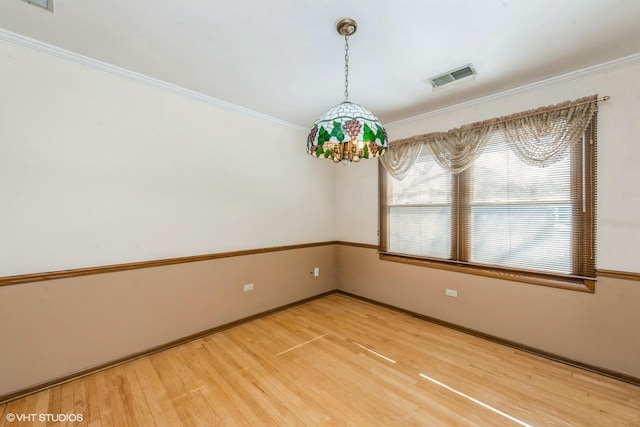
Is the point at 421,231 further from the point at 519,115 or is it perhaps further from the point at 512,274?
the point at 519,115

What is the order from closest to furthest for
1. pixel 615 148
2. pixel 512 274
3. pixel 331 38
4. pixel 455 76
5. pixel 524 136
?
pixel 331 38, pixel 615 148, pixel 455 76, pixel 524 136, pixel 512 274

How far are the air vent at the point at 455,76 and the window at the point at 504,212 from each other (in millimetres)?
683

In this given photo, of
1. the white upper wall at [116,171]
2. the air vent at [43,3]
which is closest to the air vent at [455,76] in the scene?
the white upper wall at [116,171]

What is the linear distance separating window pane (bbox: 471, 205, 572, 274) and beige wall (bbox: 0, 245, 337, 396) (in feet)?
8.66

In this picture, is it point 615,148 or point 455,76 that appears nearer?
point 615,148

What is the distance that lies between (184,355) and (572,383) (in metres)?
3.44

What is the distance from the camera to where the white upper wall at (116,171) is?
197cm

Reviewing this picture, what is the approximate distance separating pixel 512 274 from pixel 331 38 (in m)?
2.88

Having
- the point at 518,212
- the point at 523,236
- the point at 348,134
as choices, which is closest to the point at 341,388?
the point at 348,134

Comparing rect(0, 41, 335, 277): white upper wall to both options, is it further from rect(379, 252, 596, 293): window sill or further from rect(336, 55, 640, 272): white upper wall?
rect(336, 55, 640, 272): white upper wall

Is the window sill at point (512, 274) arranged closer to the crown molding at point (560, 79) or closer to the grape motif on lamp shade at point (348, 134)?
the crown molding at point (560, 79)

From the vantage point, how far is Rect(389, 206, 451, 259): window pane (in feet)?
10.6

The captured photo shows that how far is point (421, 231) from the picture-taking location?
3.43m

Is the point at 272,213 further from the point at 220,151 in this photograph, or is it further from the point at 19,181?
the point at 19,181
